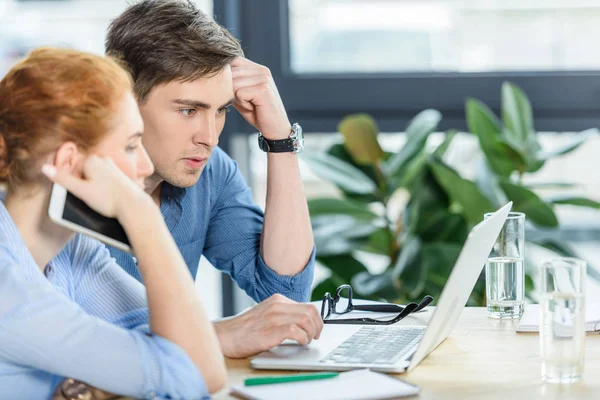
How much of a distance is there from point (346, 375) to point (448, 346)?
27 centimetres

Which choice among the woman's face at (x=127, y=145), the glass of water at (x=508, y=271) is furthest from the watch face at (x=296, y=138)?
the woman's face at (x=127, y=145)

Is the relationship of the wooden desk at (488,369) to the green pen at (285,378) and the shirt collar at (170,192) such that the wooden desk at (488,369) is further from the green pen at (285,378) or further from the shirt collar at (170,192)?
the shirt collar at (170,192)

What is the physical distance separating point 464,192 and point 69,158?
63.3 inches

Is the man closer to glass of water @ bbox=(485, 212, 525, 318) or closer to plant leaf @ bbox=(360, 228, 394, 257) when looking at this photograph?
glass of water @ bbox=(485, 212, 525, 318)

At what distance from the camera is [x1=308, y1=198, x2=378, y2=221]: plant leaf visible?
2.70m

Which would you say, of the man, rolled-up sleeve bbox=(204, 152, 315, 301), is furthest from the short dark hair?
rolled-up sleeve bbox=(204, 152, 315, 301)

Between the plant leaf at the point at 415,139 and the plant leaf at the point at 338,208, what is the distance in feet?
0.48

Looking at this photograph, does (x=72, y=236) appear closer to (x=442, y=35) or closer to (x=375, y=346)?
(x=375, y=346)

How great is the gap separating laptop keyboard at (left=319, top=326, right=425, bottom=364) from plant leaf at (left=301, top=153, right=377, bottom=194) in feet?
4.02

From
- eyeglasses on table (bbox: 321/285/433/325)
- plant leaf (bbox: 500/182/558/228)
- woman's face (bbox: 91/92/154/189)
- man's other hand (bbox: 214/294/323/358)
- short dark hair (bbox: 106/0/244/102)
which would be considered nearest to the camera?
woman's face (bbox: 91/92/154/189)

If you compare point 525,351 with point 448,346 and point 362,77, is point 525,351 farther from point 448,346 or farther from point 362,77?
point 362,77

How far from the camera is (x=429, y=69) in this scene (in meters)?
3.08

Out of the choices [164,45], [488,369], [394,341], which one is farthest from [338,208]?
[488,369]

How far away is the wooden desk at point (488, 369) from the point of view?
3.80ft
